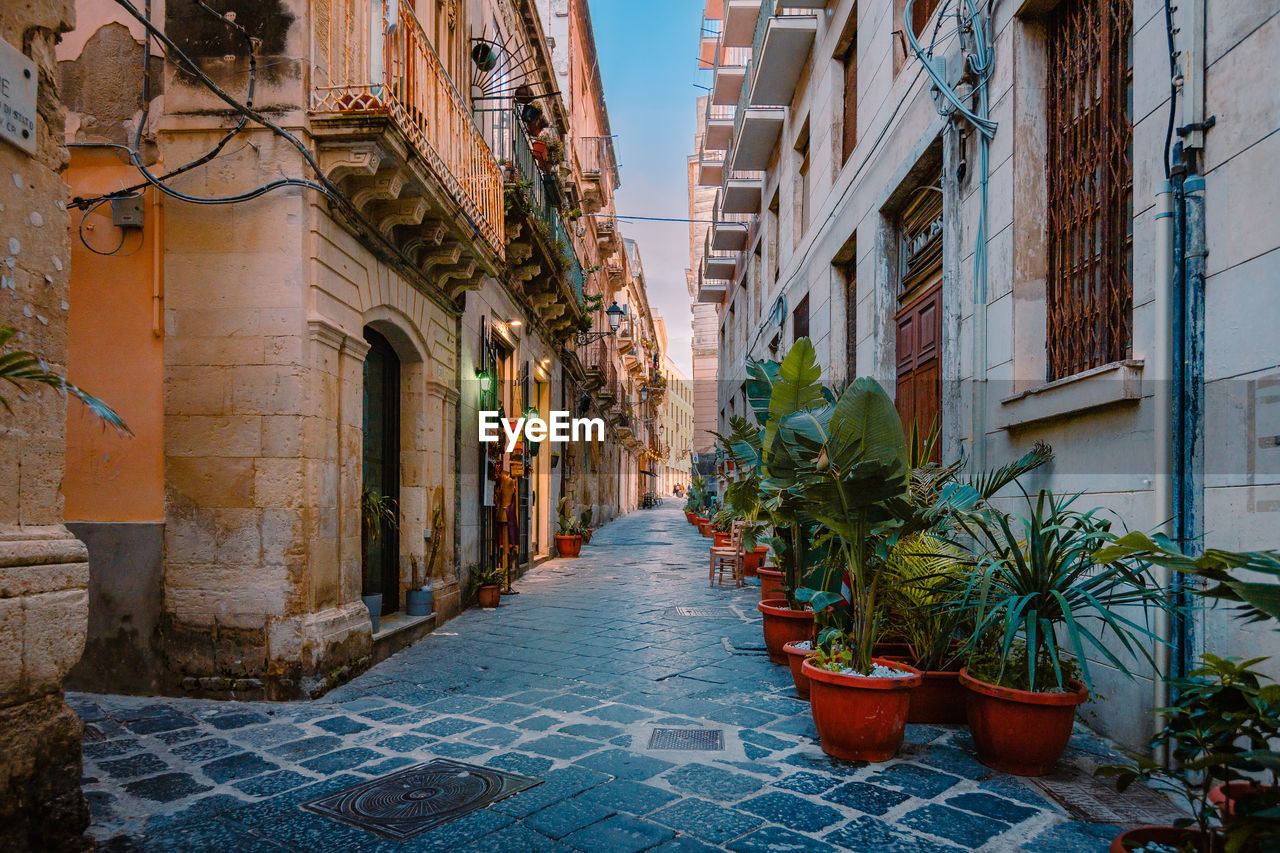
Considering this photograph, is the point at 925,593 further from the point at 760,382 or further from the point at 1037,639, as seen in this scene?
the point at 760,382

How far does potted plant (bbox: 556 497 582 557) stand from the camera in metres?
15.9

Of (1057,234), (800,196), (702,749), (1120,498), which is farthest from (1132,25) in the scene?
(800,196)

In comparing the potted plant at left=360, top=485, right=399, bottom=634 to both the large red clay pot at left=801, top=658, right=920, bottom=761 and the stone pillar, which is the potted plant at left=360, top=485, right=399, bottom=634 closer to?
the stone pillar

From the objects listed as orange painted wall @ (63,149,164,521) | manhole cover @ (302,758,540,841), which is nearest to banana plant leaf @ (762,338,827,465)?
manhole cover @ (302,758,540,841)

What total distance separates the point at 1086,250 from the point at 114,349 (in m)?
6.36

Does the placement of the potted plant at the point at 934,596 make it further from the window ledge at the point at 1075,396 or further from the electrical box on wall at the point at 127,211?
the electrical box on wall at the point at 127,211

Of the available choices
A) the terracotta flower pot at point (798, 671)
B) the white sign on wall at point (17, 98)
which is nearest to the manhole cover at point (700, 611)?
the terracotta flower pot at point (798, 671)

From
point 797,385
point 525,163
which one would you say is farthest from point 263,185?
point 525,163

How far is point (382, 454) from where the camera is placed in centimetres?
805

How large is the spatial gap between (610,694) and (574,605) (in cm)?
410

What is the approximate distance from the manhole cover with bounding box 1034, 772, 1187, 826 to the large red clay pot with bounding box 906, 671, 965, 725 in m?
0.91

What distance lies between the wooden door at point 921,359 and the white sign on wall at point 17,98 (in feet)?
19.9

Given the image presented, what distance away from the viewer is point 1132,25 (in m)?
4.50

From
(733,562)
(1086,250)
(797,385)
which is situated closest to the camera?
(1086,250)
